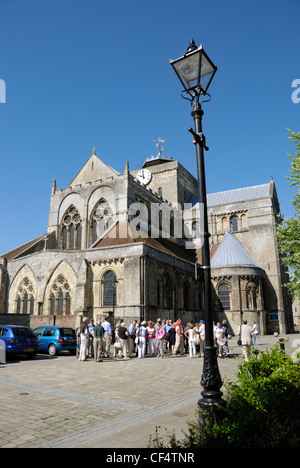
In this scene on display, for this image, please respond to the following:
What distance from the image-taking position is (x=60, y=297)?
28.0 metres

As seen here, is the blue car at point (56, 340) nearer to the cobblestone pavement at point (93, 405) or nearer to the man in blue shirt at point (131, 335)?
the man in blue shirt at point (131, 335)

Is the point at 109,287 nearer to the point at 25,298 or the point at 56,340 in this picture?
the point at 56,340

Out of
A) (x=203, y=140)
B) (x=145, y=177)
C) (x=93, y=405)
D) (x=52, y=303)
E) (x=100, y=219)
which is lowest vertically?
(x=93, y=405)

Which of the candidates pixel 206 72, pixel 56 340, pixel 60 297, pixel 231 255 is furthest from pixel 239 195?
pixel 206 72

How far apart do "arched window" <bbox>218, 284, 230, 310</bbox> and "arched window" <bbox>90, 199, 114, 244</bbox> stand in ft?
42.6

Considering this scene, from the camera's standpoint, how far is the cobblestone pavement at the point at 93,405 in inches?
197

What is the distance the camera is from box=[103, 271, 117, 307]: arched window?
25.1 m

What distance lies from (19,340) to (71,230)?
22711 mm

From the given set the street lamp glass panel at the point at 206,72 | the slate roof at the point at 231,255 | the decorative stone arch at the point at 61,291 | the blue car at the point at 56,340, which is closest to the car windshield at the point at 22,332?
the blue car at the point at 56,340

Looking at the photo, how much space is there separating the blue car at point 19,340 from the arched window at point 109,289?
954 cm
